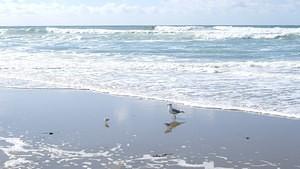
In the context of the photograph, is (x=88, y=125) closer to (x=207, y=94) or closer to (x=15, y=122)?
(x=15, y=122)

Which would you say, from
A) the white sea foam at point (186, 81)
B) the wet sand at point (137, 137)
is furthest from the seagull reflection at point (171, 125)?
the white sea foam at point (186, 81)

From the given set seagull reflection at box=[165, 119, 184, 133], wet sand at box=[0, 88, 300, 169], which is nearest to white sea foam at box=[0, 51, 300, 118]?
wet sand at box=[0, 88, 300, 169]

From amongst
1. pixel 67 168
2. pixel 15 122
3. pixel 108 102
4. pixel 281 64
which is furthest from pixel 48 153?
pixel 281 64

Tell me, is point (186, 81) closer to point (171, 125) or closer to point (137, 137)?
point (171, 125)

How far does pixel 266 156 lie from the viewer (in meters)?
7.29

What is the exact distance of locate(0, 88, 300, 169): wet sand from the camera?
7.05 m

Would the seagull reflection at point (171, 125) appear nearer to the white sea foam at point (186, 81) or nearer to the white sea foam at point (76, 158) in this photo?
the white sea foam at point (76, 158)

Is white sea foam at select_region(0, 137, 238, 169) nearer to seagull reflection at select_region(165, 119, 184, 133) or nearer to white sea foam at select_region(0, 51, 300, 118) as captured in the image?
seagull reflection at select_region(165, 119, 184, 133)

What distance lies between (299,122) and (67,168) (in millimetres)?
4678

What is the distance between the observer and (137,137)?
8.45m

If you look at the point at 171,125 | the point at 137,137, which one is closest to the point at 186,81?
the point at 171,125

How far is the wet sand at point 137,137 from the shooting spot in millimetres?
7055

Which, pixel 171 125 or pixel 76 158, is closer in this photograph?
pixel 76 158

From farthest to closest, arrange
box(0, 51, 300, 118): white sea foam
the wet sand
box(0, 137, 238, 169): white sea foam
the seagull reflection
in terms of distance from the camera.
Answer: box(0, 51, 300, 118): white sea foam < the seagull reflection < the wet sand < box(0, 137, 238, 169): white sea foam
